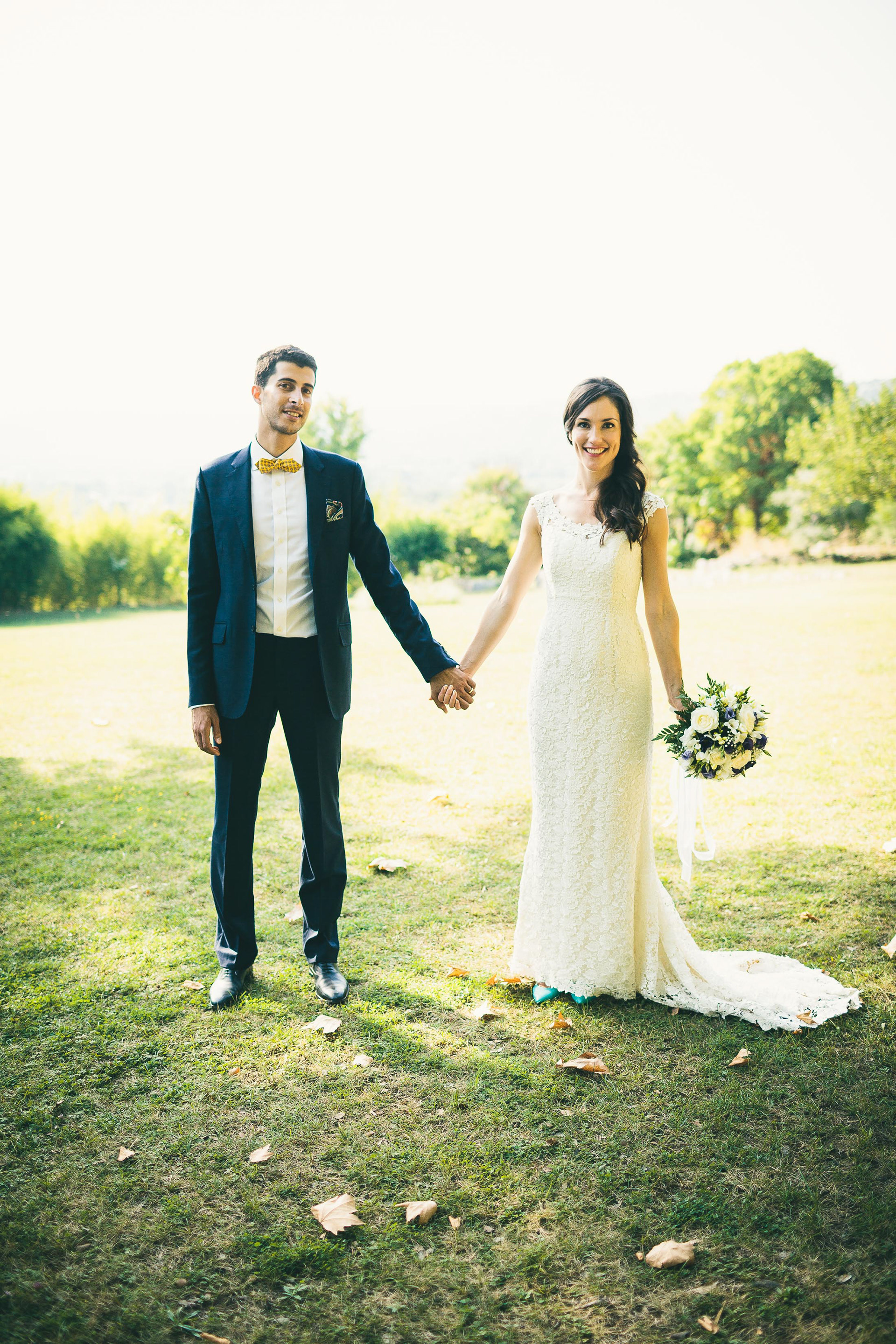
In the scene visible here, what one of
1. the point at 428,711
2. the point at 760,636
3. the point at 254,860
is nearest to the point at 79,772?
the point at 254,860

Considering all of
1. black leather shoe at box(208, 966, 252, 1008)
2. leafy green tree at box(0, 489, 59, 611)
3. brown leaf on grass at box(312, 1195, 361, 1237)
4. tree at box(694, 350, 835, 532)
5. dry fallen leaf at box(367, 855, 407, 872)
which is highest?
tree at box(694, 350, 835, 532)

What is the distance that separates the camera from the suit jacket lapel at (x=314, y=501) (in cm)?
373

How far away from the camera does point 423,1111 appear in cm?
304

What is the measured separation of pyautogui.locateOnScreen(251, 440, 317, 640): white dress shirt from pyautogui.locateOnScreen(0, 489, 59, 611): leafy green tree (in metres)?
27.7

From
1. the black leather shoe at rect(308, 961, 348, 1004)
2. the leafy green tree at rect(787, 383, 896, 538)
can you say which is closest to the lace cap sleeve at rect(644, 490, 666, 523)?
the black leather shoe at rect(308, 961, 348, 1004)

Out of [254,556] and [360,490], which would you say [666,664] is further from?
[254,556]

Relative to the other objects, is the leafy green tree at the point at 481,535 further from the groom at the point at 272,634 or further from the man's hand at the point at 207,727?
the man's hand at the point at 207,727

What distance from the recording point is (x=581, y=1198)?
2.63m

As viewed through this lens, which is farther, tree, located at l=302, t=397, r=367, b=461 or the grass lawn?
tree, located at l=302, t=397, r=367, b=461

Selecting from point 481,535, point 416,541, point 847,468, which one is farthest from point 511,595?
point 481,535

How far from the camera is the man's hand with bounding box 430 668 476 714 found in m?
4.15

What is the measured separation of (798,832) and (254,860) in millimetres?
3628

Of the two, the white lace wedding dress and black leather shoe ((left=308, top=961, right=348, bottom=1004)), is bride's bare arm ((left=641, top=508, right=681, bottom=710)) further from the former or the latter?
black leather shoe ((left=308, top=961, right=348, bottom=1004))

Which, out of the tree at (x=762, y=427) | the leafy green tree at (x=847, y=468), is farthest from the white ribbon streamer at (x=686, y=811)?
the tree at (x=762, y=427)
